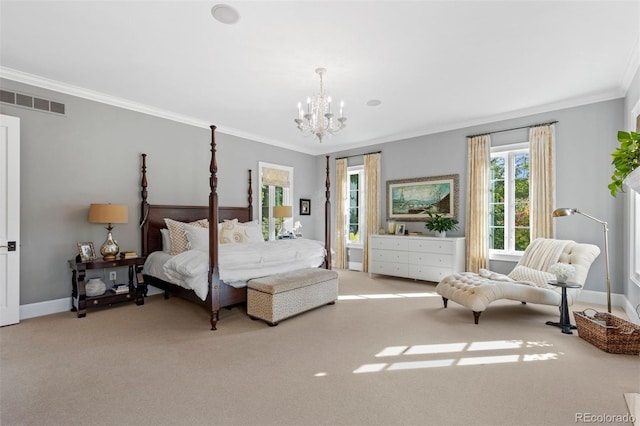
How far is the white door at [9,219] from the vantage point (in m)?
3.35

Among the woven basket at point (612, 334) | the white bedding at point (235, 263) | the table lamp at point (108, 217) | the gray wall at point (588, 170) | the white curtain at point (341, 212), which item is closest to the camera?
the woven basket at point (612, 334)

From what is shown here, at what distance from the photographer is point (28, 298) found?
3648 millimetres

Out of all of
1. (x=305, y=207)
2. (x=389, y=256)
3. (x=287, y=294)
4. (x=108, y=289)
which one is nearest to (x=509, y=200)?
(x=389, y=256)

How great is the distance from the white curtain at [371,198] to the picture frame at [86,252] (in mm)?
4876

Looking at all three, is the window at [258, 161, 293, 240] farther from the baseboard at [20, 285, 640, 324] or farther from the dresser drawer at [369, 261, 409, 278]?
the baseboard at [20, 285, 640, 324]

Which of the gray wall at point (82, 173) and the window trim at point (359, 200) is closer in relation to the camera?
the gray wall at point (82, 173)

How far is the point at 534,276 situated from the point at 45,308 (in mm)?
6271

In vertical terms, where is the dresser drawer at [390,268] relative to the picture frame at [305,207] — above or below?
below

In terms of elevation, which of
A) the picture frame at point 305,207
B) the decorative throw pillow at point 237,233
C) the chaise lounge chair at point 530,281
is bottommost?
the chaise lounge chair at point 530,281

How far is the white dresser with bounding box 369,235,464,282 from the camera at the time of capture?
5.19 m

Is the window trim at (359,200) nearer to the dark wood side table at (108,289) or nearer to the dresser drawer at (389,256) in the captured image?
the dresser drawer at (389,256)

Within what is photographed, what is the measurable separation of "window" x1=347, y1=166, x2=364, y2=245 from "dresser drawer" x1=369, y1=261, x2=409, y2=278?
101 cm

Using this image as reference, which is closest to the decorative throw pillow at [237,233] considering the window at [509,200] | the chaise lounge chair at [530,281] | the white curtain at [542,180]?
the chaise lounge chair at [530,281]

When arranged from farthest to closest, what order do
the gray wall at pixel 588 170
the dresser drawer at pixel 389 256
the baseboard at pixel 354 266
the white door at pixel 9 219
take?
the baseboard at pixel 354 266
the dresser drawer at pixel 389 256
the gray wall at pixel 588 170
the white door at pixel 9 219
